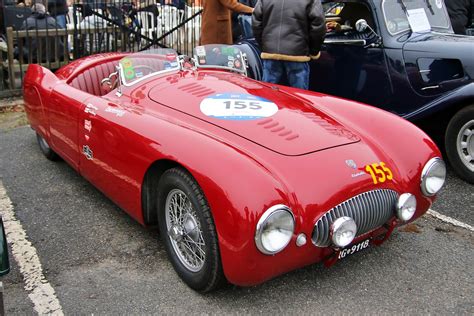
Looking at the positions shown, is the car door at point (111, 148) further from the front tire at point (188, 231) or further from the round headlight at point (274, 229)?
the round headlight at point (274, 229)

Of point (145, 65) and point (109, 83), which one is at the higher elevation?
point (145, 65)

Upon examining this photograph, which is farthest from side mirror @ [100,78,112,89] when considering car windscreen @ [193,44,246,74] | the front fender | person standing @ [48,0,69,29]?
person standing @ [48,0,69,29]

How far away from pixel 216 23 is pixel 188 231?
14.7 feet

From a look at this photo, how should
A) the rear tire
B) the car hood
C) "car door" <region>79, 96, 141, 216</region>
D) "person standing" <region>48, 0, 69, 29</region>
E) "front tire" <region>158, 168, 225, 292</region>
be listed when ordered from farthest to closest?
"person standing" <region>48, 0, 69, 29</region> < the rear tire < "car door" <region>79, 96, 141, 216</region> < the car hood < "front tire" <region>158, 168, 225, 292</region>

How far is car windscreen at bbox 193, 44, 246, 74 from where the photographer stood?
420 centimetres

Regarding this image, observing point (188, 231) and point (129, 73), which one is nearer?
point (188, 231)

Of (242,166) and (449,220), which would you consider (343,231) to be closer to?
(242,166)

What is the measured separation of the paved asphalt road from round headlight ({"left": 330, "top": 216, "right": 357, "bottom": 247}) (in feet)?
1.26

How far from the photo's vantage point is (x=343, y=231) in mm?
2543

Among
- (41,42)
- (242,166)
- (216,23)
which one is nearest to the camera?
(242,166)

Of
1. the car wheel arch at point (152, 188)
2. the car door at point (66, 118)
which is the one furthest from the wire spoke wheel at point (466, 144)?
the car door at point (66, 118)

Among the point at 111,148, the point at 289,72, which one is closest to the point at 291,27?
the point at 289,72

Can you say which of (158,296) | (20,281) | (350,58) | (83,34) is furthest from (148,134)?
(83,34)

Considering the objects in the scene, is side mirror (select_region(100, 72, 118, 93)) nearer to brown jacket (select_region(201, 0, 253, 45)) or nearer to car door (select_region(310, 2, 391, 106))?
car door (select_region(310, 2, 391, 106))
